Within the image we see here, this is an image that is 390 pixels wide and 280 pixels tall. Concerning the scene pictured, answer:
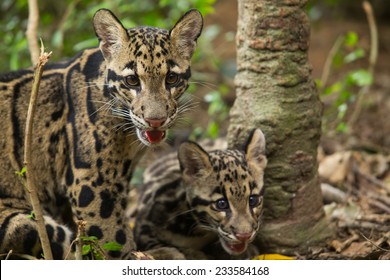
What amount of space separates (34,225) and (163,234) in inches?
62.3

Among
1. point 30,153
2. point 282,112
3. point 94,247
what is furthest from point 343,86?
point 30,153

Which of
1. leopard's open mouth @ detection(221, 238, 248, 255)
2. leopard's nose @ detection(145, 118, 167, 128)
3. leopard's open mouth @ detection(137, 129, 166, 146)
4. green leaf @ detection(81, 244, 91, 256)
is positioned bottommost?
leopard's open mouth @ detection(221, 238, 248, 255)

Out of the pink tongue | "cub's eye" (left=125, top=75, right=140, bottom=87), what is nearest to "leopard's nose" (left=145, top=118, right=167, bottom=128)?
the pink tongue

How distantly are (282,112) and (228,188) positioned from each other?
1018 mm

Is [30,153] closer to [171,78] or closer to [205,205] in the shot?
[171,78]

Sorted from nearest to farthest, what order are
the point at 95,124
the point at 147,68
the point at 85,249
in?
1. the point at 85,249
2. the point at 147,68
3. the point at 95,124

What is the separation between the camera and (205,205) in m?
6.74

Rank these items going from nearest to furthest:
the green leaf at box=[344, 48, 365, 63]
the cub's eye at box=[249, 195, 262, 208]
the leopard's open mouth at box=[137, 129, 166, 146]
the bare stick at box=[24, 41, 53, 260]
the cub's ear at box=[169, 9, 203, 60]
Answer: the bare stick at box=[24, 41, 53, 260] < the leopard's open mouth at box=[137, 129, 166, 146] < the cub's ear at box=[169, 9, 203, 60] < the cub's eye at box=[249, 195, 262, 208] < the green leaf at box=[344, 48, 365, 63]

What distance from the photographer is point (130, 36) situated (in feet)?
20.4

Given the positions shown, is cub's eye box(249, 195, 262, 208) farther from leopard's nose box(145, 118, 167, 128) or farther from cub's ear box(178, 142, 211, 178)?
leopard's nose box(145, 118, 167, 128)

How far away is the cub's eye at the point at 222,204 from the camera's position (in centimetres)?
661

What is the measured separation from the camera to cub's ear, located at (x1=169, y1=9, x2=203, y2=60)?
623 cm

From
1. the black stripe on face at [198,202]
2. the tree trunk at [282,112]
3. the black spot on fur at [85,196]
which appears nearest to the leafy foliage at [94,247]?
the black spot on fur at [85,196]
